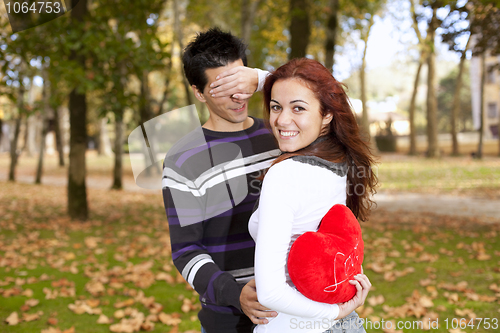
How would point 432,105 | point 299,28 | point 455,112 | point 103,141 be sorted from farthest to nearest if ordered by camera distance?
point 103,141 < point 455,112 < point 432,105 < point 299,28

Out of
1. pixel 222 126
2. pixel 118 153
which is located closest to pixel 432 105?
pixel 118 153

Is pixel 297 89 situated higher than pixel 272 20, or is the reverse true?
pixel 272 20

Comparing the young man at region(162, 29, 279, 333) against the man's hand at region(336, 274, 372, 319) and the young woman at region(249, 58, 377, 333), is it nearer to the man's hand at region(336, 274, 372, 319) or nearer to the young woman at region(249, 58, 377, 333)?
the young woman at region(249, 58, 377, 333)

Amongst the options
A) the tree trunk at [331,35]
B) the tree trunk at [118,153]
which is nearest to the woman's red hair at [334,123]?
the tree trunk at [331,35]

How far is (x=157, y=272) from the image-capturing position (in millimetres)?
6078

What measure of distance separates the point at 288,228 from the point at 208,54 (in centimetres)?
96

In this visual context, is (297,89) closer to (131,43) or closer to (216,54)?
(216,54)

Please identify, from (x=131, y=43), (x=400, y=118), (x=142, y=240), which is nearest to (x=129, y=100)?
(x=131, y=43)

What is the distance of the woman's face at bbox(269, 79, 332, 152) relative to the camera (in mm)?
1534

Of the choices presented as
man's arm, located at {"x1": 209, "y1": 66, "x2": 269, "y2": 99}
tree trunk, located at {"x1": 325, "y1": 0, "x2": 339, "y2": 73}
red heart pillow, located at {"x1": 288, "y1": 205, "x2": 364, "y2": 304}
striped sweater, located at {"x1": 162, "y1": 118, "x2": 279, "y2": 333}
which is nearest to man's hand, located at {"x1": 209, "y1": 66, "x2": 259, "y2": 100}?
man's arm, located at {"x1": 209, "y1": 66, "x2": 269, "y2": 99}

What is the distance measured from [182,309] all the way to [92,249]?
129 inches

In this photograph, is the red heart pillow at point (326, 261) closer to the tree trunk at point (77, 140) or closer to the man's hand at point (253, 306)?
the man's hand at point (253, 306)

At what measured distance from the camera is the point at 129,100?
26.8 feet

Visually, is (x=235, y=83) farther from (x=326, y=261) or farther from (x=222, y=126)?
(x=326, y=261)
